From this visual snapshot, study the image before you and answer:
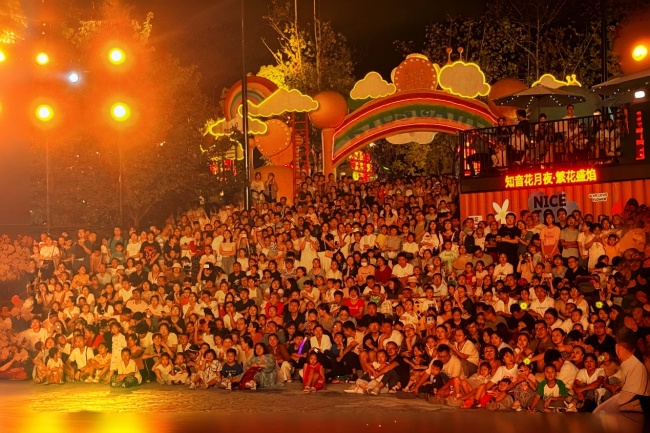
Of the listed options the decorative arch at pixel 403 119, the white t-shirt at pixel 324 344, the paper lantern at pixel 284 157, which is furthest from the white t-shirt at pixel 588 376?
the paper lantern at pixel 284 157

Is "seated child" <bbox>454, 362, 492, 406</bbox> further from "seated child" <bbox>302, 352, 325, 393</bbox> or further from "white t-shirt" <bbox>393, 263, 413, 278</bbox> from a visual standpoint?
"white t-shirt" <bbox>393, 263, 413, 278</bbox>

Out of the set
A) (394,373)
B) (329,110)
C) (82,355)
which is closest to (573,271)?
(394,373)

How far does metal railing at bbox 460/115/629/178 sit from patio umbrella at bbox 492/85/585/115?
0.46m

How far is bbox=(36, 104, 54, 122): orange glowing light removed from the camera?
612 inches

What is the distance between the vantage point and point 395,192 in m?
21.4

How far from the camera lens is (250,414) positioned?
13.6 meters

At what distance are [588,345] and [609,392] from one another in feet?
2.14

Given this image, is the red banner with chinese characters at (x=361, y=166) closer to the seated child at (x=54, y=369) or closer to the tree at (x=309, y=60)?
the tree at (x=309, y=60)

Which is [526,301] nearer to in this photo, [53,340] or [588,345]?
[588,345]

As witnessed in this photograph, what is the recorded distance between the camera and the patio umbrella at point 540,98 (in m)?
19.3

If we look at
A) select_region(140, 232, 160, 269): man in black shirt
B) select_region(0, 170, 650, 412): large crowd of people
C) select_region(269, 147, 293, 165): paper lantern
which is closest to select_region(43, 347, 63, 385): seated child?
select_region(0, 170, 650, 412): large crowd of people

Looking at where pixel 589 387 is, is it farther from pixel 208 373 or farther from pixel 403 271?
pixel 208 373

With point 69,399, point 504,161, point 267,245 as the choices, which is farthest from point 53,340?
point 504,161

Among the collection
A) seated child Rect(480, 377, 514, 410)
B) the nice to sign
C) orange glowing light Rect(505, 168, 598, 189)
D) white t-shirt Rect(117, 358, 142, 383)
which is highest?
orange glowing light Rect(505, 168, 598, 189)
